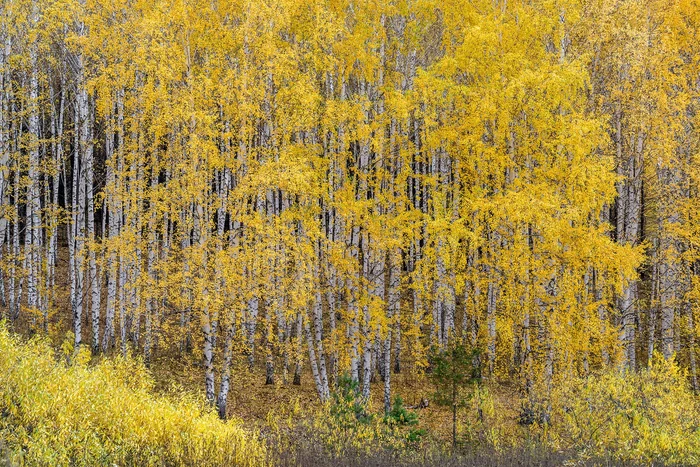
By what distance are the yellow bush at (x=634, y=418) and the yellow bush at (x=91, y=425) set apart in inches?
246

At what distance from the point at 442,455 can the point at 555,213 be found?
6.37 m

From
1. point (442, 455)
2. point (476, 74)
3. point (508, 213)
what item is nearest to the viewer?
point (442, 455)

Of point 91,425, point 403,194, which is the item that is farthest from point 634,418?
point 91,425

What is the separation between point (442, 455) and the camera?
38.7 ft

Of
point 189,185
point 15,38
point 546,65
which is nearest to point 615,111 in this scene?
point 546,65

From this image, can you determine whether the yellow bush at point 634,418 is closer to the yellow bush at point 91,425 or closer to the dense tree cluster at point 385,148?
the dense tree cluster at point 385,148

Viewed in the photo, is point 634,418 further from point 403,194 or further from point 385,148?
point 385,148

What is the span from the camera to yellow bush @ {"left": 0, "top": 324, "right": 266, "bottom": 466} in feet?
23.1

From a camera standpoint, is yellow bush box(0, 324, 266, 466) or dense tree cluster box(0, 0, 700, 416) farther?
dense tree cluster box(0, 0, 700, 416)

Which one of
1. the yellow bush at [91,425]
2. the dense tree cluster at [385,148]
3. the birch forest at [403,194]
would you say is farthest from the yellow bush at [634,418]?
the yellow bush at [91,425]

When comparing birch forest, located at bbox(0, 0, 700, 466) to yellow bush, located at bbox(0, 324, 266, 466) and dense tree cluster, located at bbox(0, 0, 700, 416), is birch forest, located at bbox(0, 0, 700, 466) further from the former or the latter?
yellow bush, located at bbox(0, 324, 266, 466)

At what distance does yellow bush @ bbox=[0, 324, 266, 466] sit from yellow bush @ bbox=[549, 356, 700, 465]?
6.25 meters

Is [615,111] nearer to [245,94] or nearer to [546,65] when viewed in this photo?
[546,65]

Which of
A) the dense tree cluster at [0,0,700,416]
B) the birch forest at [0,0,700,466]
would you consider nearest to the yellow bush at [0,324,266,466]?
the birch forest at [0,0,700,466]
